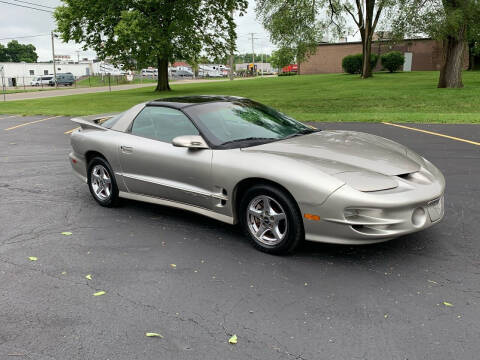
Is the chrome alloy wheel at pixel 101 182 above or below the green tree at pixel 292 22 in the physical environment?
below

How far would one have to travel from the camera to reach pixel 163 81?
3541 centimetres

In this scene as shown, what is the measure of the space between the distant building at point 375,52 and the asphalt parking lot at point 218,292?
51.6 m

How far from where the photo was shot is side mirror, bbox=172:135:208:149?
4.62 meters

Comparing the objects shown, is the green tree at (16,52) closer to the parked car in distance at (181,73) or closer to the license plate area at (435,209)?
the parked car in distance at (181,73)

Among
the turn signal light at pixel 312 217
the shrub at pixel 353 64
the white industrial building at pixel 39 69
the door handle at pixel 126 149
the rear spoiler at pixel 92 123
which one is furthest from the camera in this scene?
the white industrial building at pixel 39 69

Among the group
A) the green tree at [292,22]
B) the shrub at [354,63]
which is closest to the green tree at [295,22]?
the green tree at [292,22]

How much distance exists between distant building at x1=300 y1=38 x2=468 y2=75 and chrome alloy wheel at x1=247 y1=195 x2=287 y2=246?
170 ft

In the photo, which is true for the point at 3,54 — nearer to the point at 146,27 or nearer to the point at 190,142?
the point at 146,27

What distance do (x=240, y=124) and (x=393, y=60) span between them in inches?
1909

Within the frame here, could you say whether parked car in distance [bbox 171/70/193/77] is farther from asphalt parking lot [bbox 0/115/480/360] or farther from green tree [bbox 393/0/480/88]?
asphalt parking lot [bbox 0/115/480/360]

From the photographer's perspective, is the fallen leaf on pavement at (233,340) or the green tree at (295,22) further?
the green tree at (295,22)

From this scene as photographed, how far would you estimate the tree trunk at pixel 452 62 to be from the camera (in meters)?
23.1

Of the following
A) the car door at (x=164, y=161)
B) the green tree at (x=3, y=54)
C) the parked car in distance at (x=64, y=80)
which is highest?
the green tree at (x=3, y=54)

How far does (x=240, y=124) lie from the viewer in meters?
5.08
